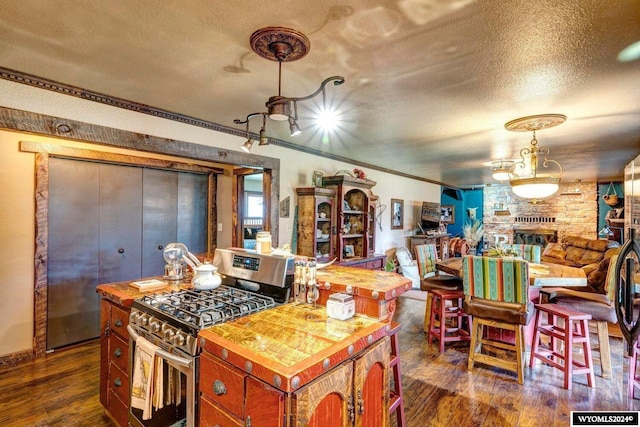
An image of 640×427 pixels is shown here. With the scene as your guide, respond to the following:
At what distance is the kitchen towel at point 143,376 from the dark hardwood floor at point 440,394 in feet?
2.65

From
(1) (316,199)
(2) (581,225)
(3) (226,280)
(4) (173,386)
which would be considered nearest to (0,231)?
(3) (226,280)

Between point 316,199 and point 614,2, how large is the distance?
11.0ft

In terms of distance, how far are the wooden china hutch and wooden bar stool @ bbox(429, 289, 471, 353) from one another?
1467mm

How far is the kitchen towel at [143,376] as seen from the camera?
1.55m

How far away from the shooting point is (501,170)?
4359mm

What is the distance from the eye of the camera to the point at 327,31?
1.68 meters

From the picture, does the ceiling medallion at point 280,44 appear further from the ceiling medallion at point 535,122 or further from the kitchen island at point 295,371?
the ceiling medallion at point 535,122

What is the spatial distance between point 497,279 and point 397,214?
4.42 m

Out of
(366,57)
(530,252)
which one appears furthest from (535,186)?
(366,57)

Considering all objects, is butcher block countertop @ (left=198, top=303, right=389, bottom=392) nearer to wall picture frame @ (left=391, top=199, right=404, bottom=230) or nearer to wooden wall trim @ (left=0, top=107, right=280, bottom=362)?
wooden wall trim @ (left=0, top=107, right=280, bottom=362)

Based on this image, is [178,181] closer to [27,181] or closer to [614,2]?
[27,181]

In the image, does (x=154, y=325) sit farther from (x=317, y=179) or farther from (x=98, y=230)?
(x=317, y=179)

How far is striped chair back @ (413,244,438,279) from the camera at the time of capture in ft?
13.2

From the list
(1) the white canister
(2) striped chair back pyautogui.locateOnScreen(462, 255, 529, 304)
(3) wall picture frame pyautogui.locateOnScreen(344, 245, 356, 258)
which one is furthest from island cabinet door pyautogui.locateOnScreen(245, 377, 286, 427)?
(3) wall picture frame pyautogui.locateOnScreen(344, 245, 356, 258)
